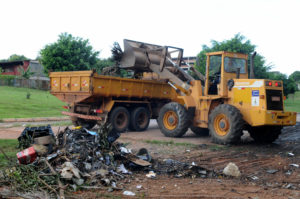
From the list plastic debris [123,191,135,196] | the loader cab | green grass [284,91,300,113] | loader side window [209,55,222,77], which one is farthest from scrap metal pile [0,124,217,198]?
green grass [284,91,300,113]

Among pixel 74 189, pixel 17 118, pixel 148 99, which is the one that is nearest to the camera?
pixel 74 189

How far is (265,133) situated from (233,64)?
2.60 m

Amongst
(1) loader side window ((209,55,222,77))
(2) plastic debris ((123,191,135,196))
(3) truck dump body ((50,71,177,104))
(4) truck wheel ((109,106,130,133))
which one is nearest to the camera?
(2) plastic debris ((123,191,135,196))

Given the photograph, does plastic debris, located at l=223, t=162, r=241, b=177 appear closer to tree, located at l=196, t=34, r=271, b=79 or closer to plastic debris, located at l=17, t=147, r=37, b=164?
plastic debris, located at l=17, t=147, r=37, b=164

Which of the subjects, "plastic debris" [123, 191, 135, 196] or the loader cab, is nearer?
"plastic debris" [123, 191, 135, 196]

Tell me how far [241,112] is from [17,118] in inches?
470

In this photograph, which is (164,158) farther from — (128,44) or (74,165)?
(128,44)

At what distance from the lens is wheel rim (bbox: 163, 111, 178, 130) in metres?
12.5

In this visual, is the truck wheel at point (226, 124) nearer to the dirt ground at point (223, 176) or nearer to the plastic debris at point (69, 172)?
the dirt ground at point (223, 176)

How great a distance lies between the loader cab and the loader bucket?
253 cm

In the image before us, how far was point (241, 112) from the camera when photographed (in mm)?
10633

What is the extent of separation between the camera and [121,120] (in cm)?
1409

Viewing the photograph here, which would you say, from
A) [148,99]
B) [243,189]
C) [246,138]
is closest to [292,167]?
[243,189]

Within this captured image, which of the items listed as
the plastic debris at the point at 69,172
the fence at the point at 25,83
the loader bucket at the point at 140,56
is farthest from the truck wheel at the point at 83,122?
the fence at the point at 25,83
